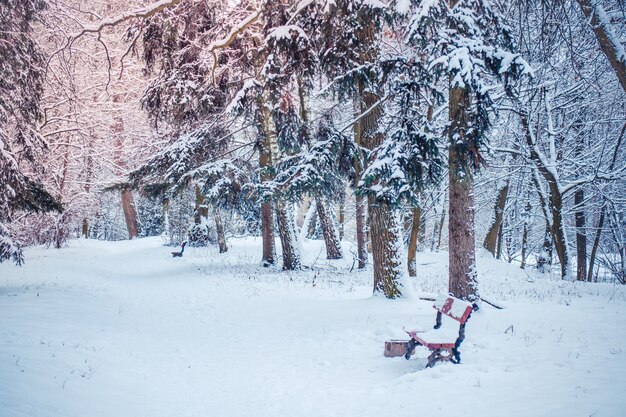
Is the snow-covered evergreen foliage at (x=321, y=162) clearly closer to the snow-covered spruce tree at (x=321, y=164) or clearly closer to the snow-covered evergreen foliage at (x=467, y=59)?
the snow-covered spruce tree at (x=321, y=164)

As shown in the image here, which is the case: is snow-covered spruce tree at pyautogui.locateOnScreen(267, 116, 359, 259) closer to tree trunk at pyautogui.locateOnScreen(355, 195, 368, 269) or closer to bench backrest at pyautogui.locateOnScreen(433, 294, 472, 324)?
bench backrest at pyautogui.locateOnScreen(433, 294, 472, 324)

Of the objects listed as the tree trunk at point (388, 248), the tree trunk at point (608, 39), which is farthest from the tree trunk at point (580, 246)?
the tree trunk at point (608, 39)

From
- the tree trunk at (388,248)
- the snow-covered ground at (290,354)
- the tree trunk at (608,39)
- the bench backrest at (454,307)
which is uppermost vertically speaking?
the tree trunk at (608,39)

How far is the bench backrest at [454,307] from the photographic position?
585 centimetres

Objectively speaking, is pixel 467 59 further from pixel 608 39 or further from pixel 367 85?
pixel 367 85

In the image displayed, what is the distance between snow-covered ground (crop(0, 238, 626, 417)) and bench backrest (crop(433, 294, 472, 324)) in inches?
24.3

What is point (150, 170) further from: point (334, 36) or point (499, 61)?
point (499, 61)

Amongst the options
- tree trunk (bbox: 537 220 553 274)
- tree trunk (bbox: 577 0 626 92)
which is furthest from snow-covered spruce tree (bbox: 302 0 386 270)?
tree trunk (bbox: 537 220 553 274)

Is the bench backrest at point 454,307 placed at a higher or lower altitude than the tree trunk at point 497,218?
lower

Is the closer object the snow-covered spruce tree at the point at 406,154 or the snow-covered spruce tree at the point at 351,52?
the snow-covered spruce tree at the point at 406,154

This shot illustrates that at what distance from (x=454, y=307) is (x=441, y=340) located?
0.70 m

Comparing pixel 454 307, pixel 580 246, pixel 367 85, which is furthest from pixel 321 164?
pixel 580 246

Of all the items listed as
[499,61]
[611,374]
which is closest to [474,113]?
[499,61]

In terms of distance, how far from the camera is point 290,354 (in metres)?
7.18
